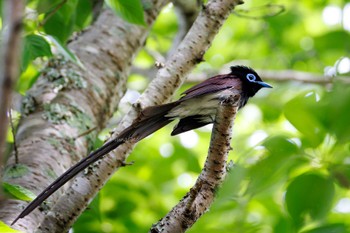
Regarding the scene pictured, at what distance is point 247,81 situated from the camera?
3955 mm

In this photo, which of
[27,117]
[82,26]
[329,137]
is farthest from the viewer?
[82,26]

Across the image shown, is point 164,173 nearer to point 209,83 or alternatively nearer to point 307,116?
point 209,83

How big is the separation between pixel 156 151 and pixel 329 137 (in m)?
4.86

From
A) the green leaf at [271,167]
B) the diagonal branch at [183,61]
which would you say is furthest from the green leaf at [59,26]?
the green leaf at [271,167]

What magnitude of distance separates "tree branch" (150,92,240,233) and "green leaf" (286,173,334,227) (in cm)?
86

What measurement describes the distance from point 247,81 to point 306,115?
2653mm

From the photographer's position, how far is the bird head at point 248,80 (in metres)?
3.94

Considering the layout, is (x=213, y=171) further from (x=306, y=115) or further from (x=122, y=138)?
(x=306, y=115)

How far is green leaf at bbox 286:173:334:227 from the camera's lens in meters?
1.29

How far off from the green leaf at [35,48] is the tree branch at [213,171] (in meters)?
1.21

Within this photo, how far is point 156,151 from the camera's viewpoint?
6.09 meters

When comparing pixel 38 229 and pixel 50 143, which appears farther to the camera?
pixel 50 143

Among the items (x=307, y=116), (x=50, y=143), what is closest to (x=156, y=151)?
(x=50, y=143)

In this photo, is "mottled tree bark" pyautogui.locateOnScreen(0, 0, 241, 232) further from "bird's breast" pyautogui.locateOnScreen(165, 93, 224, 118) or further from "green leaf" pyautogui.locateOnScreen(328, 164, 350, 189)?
"green leaf" pyautogui.locateOnScreen(328, 164, 350, 189)
